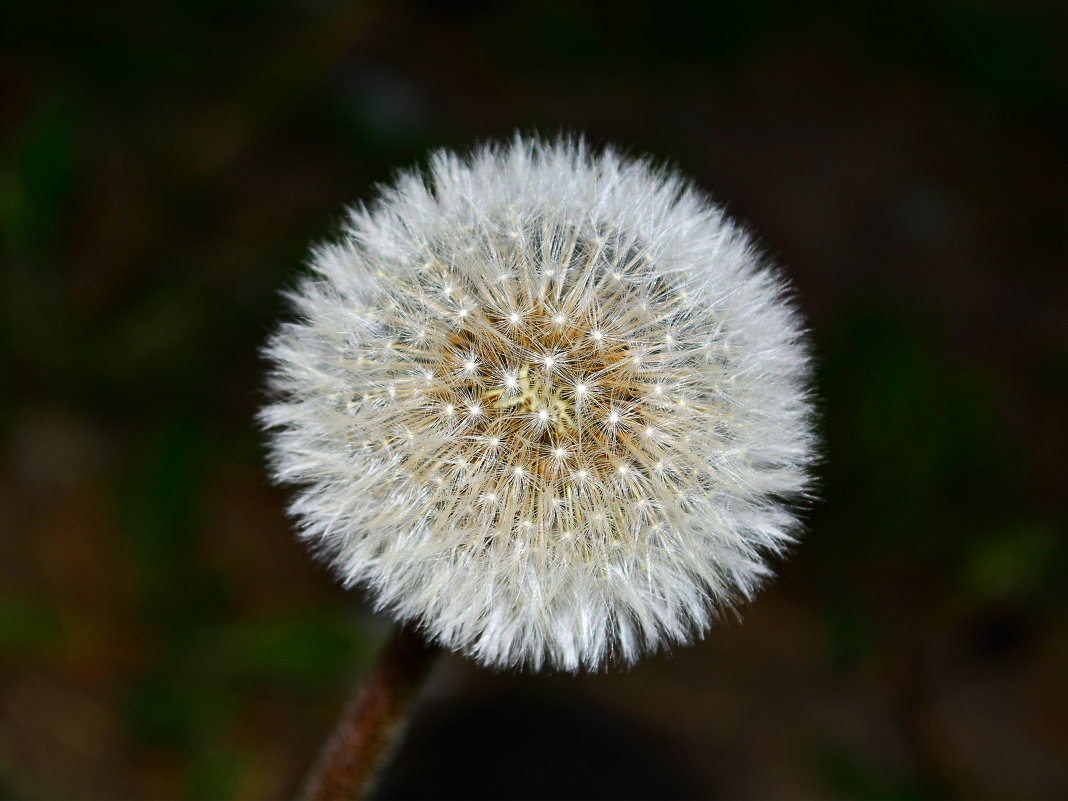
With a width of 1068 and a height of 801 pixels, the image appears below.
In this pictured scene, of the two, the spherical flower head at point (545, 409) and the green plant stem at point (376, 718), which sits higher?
the spherical flower head at point (545, 409)

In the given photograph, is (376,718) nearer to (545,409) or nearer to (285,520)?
(545,409)

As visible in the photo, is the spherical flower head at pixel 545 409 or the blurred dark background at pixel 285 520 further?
the blurred dark background at pixel 285 520

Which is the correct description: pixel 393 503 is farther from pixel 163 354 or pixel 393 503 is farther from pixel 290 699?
pixel 163 354

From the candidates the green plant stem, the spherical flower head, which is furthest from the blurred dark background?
the spherical flower head

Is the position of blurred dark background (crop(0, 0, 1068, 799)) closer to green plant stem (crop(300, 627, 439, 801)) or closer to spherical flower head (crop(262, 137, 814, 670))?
green plant stem (crop(300, 627, 439, 801))

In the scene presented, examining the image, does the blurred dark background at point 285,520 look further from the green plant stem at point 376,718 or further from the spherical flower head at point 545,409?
the spherical flower head at point 545,409

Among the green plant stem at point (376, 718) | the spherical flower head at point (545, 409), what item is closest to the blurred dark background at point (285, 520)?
the green plant stem at point (376, 718)

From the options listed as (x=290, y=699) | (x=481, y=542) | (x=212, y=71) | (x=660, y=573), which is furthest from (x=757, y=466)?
(x=212, y=71)
